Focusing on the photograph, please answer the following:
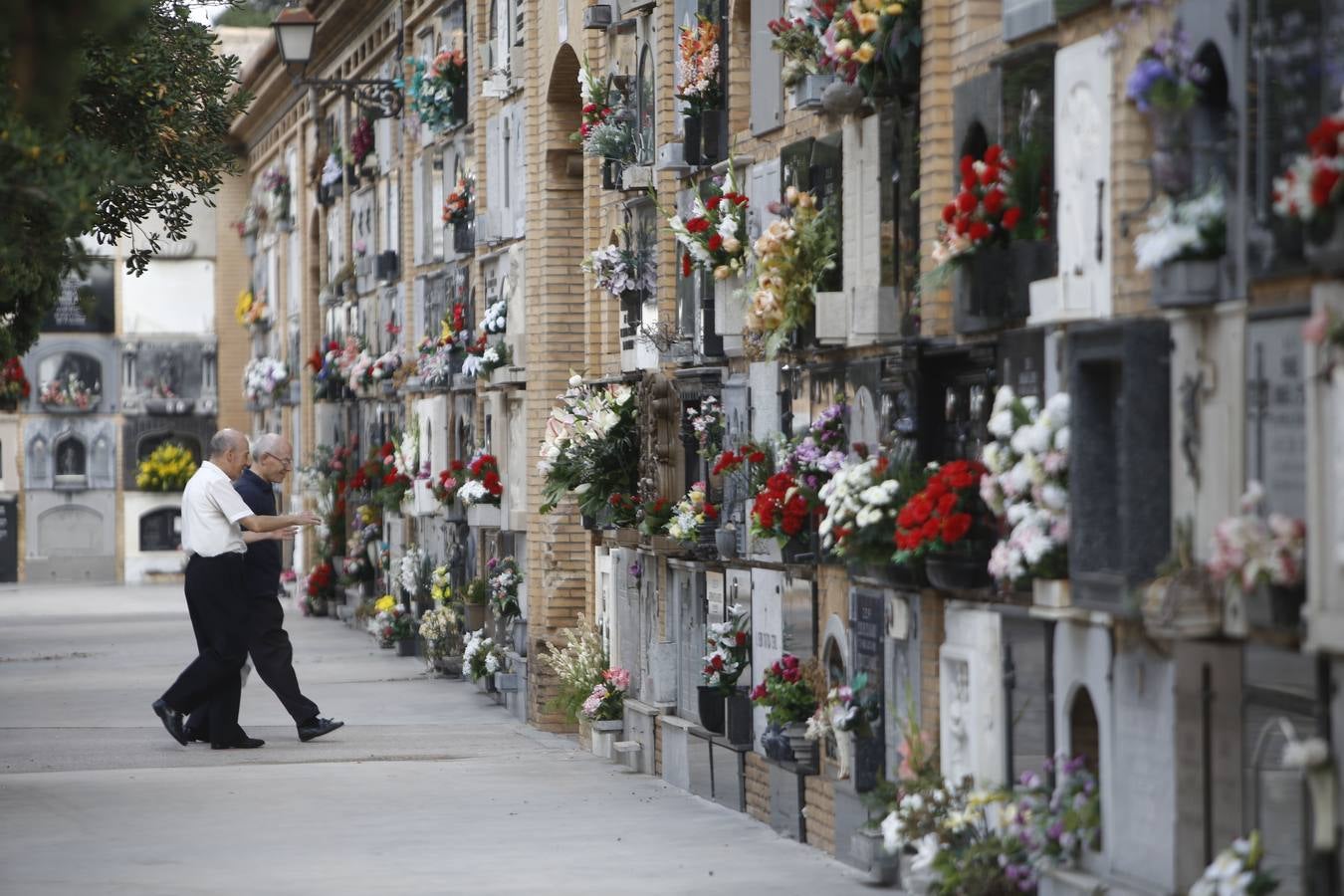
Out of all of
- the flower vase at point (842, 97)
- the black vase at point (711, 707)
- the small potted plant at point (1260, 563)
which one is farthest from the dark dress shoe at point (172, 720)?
the small potted plant at point (1260, 563)

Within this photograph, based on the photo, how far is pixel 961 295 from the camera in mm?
9227

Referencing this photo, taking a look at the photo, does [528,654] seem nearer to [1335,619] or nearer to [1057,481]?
[1057,481]

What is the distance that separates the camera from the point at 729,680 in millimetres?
12758

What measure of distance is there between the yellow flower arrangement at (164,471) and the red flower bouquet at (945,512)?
32.0 meters

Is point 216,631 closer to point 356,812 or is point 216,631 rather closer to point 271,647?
point 271,647

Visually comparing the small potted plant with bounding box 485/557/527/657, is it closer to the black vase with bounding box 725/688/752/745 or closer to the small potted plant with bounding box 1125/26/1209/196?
the black vase with bounding box 725/688/752/745

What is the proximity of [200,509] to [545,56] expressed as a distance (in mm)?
4485

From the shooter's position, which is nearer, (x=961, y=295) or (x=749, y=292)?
(x=961, y=295)

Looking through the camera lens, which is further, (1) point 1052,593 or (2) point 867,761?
(2) point 867,761

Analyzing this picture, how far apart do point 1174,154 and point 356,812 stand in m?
6.82

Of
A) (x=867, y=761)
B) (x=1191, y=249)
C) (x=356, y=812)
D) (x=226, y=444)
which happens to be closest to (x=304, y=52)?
(x=226, y=444)

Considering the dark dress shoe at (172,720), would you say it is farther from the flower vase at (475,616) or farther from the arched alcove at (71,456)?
the arched alcove at (71,456)

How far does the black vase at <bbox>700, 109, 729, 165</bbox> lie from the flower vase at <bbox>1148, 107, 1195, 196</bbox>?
18.6 ft

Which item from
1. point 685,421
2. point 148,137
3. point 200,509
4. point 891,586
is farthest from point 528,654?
point 891,586
